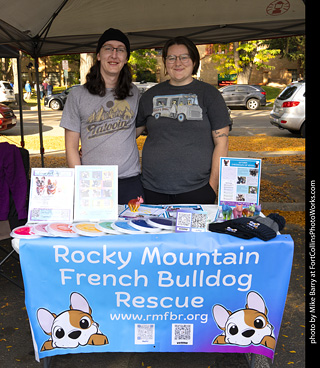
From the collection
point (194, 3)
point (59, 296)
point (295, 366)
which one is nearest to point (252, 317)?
point (295, 366)

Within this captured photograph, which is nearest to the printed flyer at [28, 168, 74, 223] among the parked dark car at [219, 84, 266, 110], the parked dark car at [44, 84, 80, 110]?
the parked dark car at [219, 84, 266, 110]

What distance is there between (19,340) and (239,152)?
8.19 metres

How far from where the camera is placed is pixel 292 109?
38.9 feet

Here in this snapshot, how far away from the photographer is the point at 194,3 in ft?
15.4

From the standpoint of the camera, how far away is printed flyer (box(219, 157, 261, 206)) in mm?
2406

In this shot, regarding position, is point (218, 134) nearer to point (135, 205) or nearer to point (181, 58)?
point (181, 58)

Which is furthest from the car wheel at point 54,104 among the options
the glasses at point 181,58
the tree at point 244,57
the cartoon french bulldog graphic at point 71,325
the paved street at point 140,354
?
the cartoon french bulldog graphic at point 71,325

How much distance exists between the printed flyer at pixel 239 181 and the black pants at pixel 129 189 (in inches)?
25.3

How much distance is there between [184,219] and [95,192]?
551 millimetres

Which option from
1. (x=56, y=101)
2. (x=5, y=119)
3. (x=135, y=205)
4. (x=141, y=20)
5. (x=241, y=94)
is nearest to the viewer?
(x=135, y=205)

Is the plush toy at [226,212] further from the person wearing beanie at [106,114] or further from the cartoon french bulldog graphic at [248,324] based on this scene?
the person wearing beanie at [106,114]

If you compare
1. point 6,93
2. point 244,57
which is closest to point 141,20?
point 6,93
